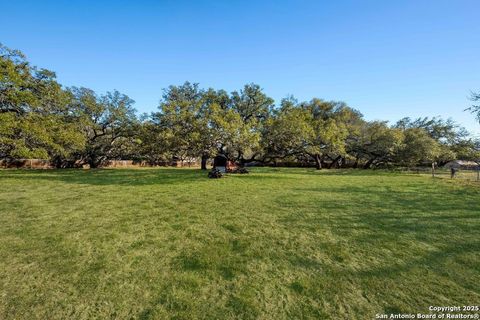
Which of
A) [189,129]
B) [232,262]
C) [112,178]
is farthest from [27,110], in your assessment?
[232,262]

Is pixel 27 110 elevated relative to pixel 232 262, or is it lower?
elevated

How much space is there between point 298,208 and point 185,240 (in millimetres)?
3813

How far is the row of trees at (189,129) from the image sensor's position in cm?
1441

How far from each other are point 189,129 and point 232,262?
42.0 feet

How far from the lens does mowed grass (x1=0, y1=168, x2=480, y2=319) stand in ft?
8.34

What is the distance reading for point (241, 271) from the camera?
323 cm

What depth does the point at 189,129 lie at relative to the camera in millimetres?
15258

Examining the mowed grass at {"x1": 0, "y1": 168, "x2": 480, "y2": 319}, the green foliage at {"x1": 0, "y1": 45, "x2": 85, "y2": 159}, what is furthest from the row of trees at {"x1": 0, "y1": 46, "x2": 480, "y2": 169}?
the mowed grass at {"x1": 0, "y1": 168, "x2": 480, "y2": 319}

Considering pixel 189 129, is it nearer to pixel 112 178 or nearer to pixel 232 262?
pixel 112 178

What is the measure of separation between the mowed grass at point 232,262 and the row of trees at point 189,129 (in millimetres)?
9438

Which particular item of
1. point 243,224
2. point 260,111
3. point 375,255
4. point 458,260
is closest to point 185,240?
point 243,224

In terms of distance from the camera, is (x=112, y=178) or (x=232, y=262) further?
(x=112, y=178)

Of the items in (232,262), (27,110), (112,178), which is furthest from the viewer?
(27,110)

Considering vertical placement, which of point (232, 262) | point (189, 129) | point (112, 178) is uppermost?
point (189, 129)
